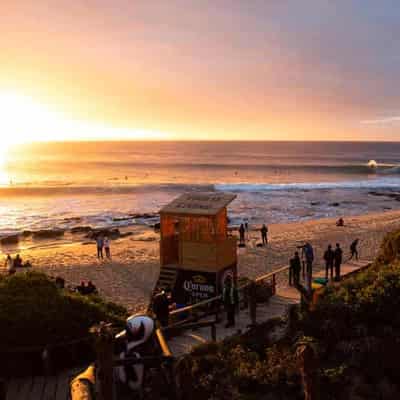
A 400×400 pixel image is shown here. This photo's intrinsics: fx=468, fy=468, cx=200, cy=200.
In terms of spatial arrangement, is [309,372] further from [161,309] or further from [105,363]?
[161,309]

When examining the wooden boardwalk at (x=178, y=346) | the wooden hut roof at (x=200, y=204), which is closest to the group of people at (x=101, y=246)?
the wooden hut roof at (x=200, y=204)

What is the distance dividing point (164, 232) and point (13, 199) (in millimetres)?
45247

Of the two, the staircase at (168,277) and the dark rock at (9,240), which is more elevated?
the staircase at (168,277)

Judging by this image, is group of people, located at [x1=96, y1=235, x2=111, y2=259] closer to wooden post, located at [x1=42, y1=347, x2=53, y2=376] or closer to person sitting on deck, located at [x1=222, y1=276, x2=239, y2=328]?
person sitting on deck, located at [x1=222, y1=276, x2=239, y2=328]

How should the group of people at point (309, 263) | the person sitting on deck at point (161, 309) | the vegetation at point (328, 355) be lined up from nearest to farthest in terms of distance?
1. the vegetation at point (328, 355)
2. the person sitting on deck at point (161, 309)
3. the group of people at point (309, 263)

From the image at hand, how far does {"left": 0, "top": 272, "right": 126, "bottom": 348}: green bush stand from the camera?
7820 mm

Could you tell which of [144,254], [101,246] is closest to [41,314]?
[101,246]

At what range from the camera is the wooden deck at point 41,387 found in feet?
22.9

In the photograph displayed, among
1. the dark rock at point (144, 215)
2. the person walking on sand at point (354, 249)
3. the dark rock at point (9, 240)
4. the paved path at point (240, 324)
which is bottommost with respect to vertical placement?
A: the dark rock at point (9, 240)

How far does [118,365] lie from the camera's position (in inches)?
219

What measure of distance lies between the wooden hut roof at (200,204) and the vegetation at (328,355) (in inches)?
214

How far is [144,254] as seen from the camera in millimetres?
25188

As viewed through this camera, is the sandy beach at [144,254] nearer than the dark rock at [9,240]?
Yes

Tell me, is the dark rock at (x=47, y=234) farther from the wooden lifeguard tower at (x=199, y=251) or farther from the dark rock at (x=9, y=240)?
the wooden lifeguard tower at (x=199, y=251)
